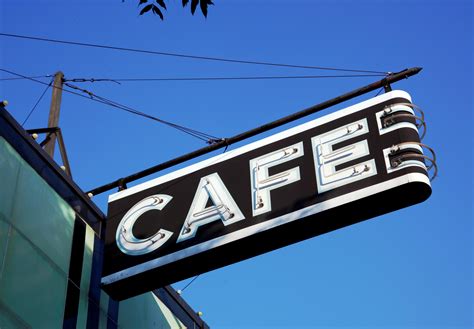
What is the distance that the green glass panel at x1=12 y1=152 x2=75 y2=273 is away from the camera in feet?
34.6

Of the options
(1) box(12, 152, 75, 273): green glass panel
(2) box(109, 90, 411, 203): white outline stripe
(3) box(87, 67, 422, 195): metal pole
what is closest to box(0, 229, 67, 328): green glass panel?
(1) box(12, 152, 75, 273): green glass panel

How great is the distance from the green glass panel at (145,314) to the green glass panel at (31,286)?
1.87 m

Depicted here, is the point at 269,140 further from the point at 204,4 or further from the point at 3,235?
the point at 3,235

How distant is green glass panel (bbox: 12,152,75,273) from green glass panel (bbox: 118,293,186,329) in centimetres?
173

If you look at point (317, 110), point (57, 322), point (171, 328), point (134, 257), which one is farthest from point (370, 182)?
point (171, 328)

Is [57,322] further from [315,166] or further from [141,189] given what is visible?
[315,166]

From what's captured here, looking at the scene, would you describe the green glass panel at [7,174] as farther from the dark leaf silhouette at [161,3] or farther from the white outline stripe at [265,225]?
the dark leaf silhouette at [161,3]

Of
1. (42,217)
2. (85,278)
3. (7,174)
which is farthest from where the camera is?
(85,278)

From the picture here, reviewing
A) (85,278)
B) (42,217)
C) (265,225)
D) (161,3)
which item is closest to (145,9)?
(161,3)

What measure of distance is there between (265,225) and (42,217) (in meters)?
3.08

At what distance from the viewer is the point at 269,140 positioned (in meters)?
11.1

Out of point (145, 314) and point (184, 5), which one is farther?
point (145, 314)

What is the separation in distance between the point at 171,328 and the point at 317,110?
506cm

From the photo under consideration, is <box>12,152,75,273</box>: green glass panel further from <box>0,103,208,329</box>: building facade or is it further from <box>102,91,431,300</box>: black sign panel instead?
<box>102,91,431,300</box>: black sign panel
